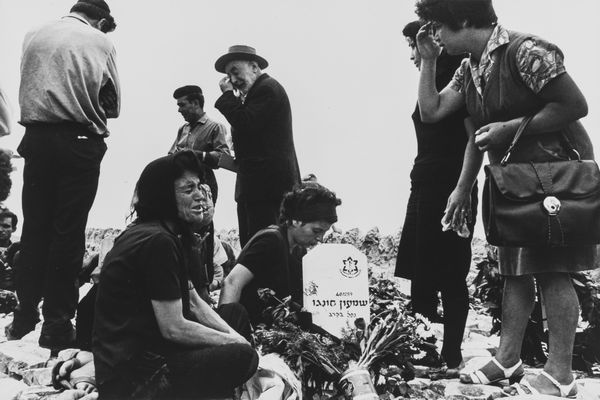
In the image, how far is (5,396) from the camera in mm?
2727

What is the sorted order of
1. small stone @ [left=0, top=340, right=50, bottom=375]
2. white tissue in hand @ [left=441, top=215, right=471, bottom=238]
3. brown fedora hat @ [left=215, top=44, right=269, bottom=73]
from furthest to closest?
1. brown fedora hat @ [left=215, top=44, right=269, bottom=73]
2. small stone @ [left=0, top=340, right=50, bottom=375]
3. white tissue in hand @ [left=441, top=215, right=471, bottom=238]

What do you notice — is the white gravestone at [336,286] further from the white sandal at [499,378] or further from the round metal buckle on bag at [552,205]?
the round metal buckle on bag at [552,205]

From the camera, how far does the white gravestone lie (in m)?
2.63

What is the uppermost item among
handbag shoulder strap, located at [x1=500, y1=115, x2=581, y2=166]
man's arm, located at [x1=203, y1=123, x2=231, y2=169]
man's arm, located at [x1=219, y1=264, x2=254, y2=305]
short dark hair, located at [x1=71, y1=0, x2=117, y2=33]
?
short dark hair, located at [x1=71, y1=0, x2=117, y2=33]

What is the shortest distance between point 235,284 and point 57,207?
3.56 ft

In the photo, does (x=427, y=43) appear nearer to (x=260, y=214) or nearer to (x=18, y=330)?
(x=260, y=214)

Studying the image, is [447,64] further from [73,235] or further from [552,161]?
[73,235]

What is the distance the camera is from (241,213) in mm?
4285

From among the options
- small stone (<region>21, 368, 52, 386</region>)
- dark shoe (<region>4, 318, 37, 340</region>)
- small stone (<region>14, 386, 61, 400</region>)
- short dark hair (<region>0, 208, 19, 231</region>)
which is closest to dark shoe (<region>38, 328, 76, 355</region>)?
small stone (<region>21, 368, 52, 386</region>)

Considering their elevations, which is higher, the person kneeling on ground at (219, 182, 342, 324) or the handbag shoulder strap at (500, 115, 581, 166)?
the handbag shoulder strap at (500, 115, 581, 166)

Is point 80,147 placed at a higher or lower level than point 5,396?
higher

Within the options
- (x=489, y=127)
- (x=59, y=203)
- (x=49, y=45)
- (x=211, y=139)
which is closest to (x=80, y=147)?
(x=59, y=203)

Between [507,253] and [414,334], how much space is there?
517 millimetres

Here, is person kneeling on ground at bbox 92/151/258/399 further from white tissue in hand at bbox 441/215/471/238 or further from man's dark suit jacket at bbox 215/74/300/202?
man's dark suit jacket at bbox 215/74/300/202
